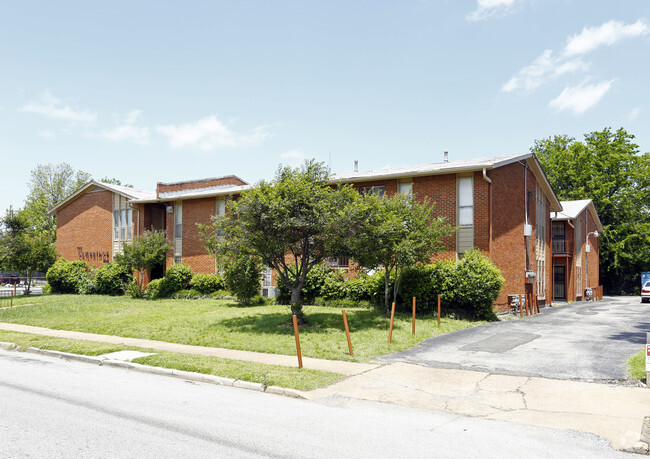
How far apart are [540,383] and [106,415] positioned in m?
7.73

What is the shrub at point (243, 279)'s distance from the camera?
24328 millimetres

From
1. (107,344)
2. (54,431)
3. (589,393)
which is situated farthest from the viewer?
(107,344)

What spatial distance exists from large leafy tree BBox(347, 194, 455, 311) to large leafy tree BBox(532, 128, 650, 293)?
42.0 metres

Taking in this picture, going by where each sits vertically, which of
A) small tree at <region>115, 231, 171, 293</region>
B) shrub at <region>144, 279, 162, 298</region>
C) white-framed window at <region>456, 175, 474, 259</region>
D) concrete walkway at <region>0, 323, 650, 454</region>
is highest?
white-framed window at <region>456, 175, 474, 259</region>

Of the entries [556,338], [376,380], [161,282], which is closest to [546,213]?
[556,338]

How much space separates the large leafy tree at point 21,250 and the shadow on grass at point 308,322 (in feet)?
74.9

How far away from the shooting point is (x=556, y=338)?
614 inches

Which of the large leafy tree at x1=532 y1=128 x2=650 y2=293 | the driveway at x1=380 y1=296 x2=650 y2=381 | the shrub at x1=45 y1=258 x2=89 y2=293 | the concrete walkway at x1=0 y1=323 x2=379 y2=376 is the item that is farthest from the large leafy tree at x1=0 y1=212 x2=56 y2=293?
the large leafy tree at x1=532 y1=128 x2=650 y2=293

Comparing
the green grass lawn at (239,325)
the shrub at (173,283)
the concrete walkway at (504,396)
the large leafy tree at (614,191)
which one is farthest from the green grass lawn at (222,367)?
the large leafy tree at (614,191)

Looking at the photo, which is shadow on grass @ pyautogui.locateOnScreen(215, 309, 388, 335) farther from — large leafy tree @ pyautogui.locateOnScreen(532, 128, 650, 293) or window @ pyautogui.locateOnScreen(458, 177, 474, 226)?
large leafy tree @ pyautogui.locateOnScreen(532, 128, 650, 293)

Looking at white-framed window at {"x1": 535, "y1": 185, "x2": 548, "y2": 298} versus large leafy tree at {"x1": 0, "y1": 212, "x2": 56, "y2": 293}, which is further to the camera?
large leafy tree at {"x1": 0, "y1": 212, "x2": 56, "y2": 293}

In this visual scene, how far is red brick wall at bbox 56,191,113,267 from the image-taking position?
119 ft

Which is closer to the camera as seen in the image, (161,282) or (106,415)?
(106,415)

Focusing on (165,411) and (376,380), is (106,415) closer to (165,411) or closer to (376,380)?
(165,411)
